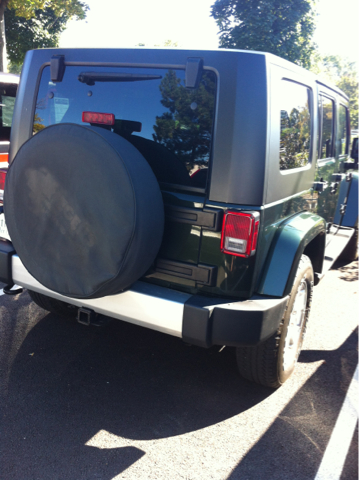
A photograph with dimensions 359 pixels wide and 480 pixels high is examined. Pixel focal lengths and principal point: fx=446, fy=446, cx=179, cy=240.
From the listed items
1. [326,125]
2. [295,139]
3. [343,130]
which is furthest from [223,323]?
[343,130]

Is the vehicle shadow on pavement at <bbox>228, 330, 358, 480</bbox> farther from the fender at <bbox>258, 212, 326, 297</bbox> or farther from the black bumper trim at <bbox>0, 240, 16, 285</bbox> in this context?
the black bumper trim at <bbox>0, 240, 16, 285</bbox>

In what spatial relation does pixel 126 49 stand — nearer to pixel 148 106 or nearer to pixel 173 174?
pixel 148 106

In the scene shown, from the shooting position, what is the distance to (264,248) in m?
2.57

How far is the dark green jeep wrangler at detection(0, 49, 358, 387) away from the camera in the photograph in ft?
7.52

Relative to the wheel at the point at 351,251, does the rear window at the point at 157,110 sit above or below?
above

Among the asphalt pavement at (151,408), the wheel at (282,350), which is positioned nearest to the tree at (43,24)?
the asphalt pavement at (151,408)

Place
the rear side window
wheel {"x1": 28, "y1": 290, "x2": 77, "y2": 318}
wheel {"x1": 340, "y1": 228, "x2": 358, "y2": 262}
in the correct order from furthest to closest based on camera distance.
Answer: the rear side window < wheel {"x1": 340, "y1": 228, "x2": 358, "y2": 262} < wheel {"x1": 28, "y1": 290, "x2": 77, "y2": 318}

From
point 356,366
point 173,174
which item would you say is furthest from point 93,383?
point 356,366

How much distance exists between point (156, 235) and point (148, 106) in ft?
2.55

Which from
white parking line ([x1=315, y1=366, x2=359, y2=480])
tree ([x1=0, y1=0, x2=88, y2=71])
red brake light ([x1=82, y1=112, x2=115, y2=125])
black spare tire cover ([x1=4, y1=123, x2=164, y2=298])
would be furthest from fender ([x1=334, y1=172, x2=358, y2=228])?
tree ([x1=0, y1=0, x2=88, y2=71])

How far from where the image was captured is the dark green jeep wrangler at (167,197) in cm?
229

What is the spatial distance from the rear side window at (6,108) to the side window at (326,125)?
4.23m

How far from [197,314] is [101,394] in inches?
40.7

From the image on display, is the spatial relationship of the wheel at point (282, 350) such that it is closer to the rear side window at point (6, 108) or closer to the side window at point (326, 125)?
the side window at point (326, 125)
